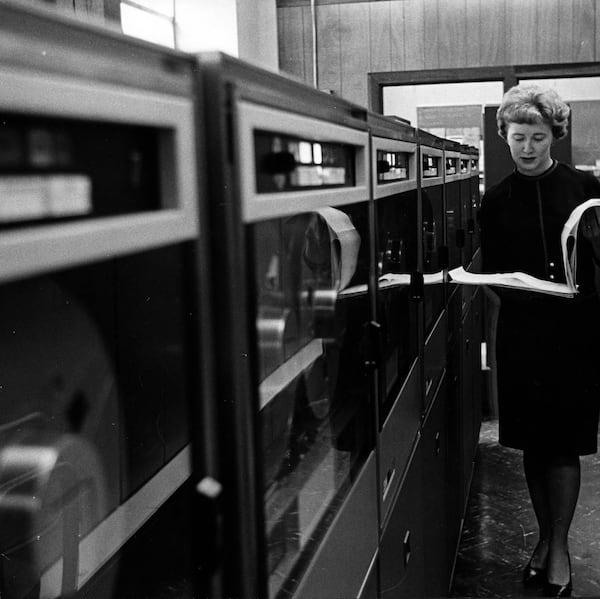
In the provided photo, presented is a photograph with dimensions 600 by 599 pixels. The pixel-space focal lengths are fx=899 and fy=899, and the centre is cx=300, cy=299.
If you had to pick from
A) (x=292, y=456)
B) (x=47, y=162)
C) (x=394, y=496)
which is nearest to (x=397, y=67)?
(x=394, y=496)

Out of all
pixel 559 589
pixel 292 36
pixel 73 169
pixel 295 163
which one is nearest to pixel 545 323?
pixel 559 589

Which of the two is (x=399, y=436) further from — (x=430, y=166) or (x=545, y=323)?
(x=545, y=323)

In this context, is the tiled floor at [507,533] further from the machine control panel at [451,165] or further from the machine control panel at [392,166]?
the machine control panel at [392,166]

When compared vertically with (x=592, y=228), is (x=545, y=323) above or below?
below

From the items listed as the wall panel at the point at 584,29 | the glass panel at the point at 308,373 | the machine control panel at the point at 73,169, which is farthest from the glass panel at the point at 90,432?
the wall panel at the point at 584,29

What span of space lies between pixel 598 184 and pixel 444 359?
719mm

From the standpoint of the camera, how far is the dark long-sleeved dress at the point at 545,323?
274cm

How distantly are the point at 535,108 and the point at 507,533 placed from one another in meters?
1.65

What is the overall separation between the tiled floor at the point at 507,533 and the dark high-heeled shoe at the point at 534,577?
0.03 metres

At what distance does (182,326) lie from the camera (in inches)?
29.6

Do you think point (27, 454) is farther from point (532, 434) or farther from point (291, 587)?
point (532, 434)

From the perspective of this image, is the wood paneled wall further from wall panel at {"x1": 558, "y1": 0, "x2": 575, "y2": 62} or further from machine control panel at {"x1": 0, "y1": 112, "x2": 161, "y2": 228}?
machine control panel at {"x1": 0, "y1": 112, "x2": 161, "y2": 228}

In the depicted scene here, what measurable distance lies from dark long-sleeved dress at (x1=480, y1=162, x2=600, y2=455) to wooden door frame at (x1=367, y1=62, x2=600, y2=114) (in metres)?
3.68

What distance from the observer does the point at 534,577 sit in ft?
9.82
